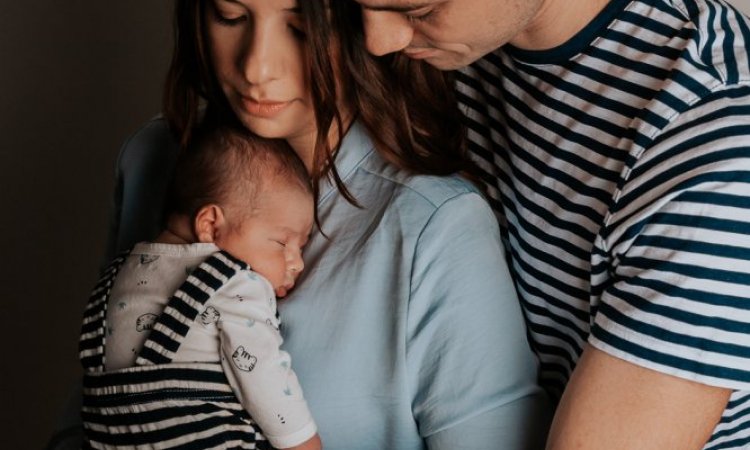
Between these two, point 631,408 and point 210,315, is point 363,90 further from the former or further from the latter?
point 631,408

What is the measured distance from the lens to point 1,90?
222 cm

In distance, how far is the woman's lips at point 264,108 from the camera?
4.90ft

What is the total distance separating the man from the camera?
1.21 metres

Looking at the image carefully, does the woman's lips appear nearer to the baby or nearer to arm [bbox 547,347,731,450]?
the baby

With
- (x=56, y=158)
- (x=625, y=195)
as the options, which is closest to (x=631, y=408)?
(x=625, y=195)

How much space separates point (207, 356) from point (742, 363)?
2.14 ft

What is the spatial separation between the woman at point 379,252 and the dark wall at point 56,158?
742 mm

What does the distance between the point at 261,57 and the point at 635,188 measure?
0.50 metres

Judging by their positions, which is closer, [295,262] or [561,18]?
[561,18]

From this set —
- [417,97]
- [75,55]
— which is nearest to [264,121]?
[417,97]

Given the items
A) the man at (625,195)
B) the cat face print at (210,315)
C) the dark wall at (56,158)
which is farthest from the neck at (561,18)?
the dark wall at (56,158)

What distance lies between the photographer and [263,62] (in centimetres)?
145

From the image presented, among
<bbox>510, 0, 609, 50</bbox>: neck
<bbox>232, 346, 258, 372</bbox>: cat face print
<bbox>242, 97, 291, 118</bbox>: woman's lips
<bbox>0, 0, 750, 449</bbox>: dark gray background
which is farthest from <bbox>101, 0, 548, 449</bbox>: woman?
<bbox>0, 0, 750, 449</bbox>: dark gray background

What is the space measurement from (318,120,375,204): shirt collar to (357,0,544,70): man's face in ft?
0.62
